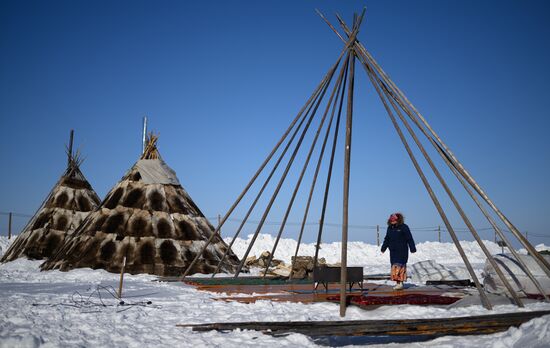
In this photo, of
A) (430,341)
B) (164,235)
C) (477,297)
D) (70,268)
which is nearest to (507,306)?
(477,297)

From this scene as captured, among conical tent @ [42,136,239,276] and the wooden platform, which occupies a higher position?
conical tent @ [42,136,239,276]

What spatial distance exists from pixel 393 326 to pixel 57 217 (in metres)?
15.3

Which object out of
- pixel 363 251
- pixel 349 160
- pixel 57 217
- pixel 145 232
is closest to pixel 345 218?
pixel 349 160

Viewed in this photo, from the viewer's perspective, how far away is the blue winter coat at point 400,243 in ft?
30.5

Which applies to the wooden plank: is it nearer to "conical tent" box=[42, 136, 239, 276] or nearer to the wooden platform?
the wooden platform

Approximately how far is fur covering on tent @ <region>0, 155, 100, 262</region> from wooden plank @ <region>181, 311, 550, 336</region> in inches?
523

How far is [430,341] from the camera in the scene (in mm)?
5293

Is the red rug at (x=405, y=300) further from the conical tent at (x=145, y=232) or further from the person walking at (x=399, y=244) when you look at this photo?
the conical tent at (x=145, y=232)

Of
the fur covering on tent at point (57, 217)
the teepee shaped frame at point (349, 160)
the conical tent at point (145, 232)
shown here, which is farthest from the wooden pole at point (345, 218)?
the fur covering on tent at point (57, 217)

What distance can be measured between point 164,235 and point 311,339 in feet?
30.2

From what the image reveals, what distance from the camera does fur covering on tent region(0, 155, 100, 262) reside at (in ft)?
55.0

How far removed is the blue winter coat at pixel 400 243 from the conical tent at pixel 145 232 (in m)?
6.02

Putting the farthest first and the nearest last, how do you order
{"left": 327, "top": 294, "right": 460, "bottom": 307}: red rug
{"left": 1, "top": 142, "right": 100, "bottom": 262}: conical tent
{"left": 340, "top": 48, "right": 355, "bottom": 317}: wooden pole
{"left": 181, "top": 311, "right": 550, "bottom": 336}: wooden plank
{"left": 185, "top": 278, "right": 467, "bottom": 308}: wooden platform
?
{"left": 1, "top": 142, "right": 100, "bottom": 262}: conical tent, {"left": 185, "top": 278, "right": 467, "bottom": 308}: wooden platform, {"left": 327, "top": 294, "right": 460, "bottom": 307}: red rug, {"left": 340, "top": 48, "right": 355, "bottom": 317}: wooden pole, {"left": 181, "top": 311, "right": 550, "bottom": 336}: wooden plank

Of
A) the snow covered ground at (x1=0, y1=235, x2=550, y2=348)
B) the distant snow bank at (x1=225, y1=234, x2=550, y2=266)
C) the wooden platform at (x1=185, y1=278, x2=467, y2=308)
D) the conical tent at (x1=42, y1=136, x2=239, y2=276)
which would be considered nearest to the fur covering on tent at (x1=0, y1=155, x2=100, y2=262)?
the conical tent at (x1=42, y1=136, x2=239, y2=276)
